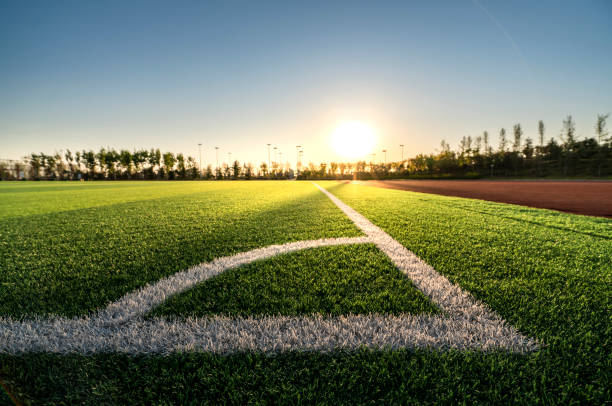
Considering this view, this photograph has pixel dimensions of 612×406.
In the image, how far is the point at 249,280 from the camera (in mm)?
1805

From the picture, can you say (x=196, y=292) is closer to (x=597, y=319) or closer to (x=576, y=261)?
(x=597, y=319)

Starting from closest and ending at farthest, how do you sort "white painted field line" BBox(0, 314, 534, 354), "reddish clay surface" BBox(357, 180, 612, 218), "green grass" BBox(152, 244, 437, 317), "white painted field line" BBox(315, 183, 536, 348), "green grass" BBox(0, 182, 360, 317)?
"white painted field line" BBox(0, 314, 534, 354) → "white painted field line" BBox(315, 183, 536, 348) → "green grass" BBox(152, 244, 437, 317) → "green grass" BBox(0, 182, 360, 317) → "reddish clay surface" BBox(357, 180, 612, 218)

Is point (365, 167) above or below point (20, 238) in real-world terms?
above

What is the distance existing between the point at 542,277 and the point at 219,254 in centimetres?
Answer: 264

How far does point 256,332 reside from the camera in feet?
4.02

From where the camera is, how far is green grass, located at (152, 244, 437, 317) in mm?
1433

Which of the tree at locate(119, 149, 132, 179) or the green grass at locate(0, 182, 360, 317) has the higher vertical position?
the tree at locate(119, 149, 132, 179)

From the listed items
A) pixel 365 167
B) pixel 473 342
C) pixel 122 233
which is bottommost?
pixel 473 342

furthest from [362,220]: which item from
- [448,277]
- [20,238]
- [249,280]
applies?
[20,238]

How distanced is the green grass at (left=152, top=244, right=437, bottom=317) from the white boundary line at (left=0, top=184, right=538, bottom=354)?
86 mm

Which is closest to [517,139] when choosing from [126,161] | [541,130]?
[541,130]

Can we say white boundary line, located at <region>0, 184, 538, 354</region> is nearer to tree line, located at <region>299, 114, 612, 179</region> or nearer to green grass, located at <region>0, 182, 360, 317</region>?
green grass, located at <region>0, 182, 360, 317</region>

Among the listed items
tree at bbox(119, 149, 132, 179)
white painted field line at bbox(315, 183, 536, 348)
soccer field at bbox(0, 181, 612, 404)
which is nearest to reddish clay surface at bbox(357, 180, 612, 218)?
soccer field at bbox(0, 181, 612, 404)

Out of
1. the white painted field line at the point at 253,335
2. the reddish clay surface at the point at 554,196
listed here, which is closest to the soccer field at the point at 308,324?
the white painted field line at the point at 253,335
